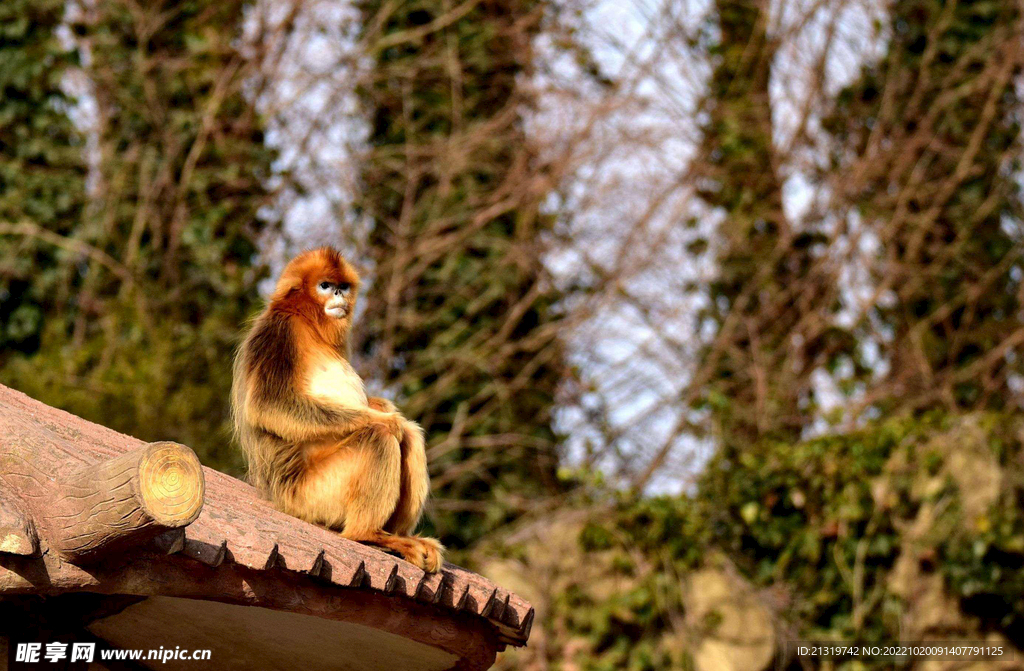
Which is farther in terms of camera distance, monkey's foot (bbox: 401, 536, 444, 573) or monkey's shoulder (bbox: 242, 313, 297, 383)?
monkey's shoulder (bbox: 242, 313, 297, 383)

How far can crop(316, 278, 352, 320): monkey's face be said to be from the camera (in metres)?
4.44

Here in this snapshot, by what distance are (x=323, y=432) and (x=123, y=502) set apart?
1454 mm

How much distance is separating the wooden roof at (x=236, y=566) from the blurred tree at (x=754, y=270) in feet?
23.0

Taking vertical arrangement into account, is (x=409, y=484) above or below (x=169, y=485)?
above

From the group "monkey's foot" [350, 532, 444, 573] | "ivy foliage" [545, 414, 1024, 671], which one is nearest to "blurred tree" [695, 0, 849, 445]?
"ivy foliage" [545, 414, 1024, 671]

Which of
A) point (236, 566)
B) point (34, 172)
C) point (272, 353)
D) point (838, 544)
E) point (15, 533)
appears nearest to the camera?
point (15, 533)

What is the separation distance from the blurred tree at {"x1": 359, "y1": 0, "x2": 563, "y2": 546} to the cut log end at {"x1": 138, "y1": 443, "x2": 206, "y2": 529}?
797 centimetres

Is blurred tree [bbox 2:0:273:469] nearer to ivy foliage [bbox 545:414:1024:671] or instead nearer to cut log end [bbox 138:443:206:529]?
ivy foliage [bbox 545:414:1024:671]

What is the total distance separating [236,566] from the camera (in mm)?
3127

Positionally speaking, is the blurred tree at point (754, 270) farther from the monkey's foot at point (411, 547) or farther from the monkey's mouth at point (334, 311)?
the monkey's foot at point (411, 547)

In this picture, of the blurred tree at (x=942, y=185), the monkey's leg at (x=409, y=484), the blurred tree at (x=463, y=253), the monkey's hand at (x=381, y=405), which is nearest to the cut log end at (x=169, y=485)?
the monkey's leg at (x=409, y=484)

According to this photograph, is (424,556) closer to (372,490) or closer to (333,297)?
(372,490)

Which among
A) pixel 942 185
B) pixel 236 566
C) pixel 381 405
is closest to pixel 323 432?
pixel 381 405

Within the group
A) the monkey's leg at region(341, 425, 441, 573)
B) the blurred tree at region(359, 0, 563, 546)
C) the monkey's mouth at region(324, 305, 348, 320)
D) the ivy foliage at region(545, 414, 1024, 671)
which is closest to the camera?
the monkey's leg at region(341, 425, 441, 573)
